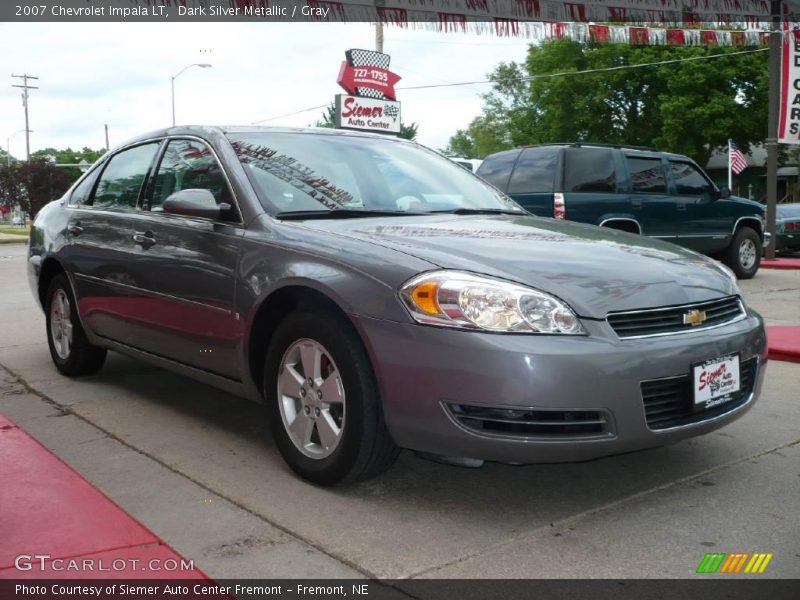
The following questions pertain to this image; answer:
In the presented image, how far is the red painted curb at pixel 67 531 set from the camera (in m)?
2.78

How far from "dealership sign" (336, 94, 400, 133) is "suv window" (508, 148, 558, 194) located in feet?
19.4

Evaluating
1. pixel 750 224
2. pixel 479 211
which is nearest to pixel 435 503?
pixel 479 211

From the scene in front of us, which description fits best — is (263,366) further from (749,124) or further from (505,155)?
(749,124)

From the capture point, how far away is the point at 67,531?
3.10 metres

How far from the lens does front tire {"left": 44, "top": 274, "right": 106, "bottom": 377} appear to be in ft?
18.4

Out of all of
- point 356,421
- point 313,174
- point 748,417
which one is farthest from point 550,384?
point 748,417

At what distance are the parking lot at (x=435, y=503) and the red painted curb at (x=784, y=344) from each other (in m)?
1.29

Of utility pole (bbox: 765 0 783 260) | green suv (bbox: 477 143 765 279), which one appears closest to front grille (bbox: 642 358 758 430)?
green suv (bbox: 477 143 765 279)

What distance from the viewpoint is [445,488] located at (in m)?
3.65

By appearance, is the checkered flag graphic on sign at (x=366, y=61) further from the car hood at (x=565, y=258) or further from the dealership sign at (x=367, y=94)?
the car hood at (x=565, y=258)

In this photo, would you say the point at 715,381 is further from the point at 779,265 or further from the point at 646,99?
the point at 646,99

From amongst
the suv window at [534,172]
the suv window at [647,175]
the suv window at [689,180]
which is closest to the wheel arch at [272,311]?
the suv window at [534,172]

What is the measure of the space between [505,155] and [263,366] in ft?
26.2

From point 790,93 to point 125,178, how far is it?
12461 mm
